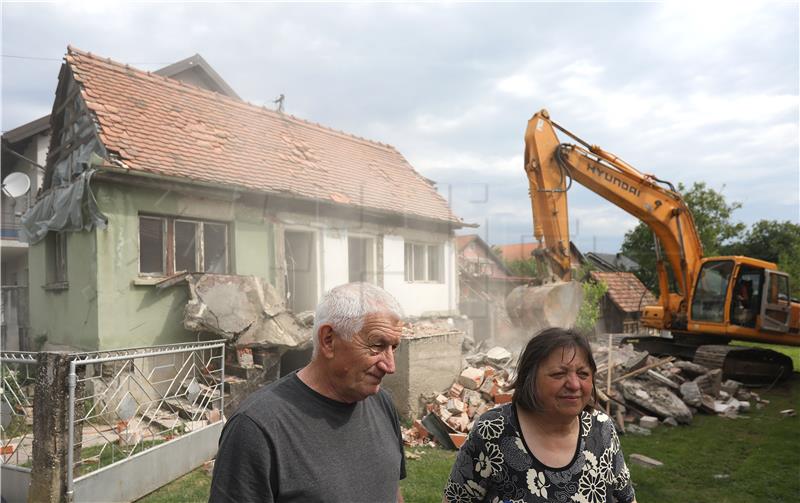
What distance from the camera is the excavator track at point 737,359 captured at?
1024 centimetres

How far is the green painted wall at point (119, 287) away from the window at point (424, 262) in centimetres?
507

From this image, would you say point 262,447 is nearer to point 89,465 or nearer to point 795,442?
point 89,465

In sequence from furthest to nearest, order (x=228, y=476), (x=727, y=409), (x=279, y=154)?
(x=279, y=154), (x=727, y=409), (x=228, y=476)

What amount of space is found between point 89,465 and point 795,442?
867 cm

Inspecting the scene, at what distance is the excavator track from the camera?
1024 centimetres

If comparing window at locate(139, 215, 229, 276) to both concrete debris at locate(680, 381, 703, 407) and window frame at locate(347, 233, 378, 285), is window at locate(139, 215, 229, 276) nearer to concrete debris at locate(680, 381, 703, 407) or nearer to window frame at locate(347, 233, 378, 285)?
window frame at locate(347, 233, 378, 285)

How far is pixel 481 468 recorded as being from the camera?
7.37 feet

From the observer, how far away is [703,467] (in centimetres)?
610

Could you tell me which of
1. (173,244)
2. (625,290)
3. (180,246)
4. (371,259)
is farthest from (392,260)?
(625,290)

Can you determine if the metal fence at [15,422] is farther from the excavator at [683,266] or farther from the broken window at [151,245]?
the excavator at [683,266]

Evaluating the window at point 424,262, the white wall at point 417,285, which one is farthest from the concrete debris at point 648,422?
the window at point 424,262

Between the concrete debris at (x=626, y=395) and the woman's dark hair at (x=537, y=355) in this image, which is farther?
the concrete debris at (x=626, y=395)

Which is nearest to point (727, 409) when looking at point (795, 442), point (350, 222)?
point (795, 442)

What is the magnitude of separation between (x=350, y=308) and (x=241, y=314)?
6698 millimetres
